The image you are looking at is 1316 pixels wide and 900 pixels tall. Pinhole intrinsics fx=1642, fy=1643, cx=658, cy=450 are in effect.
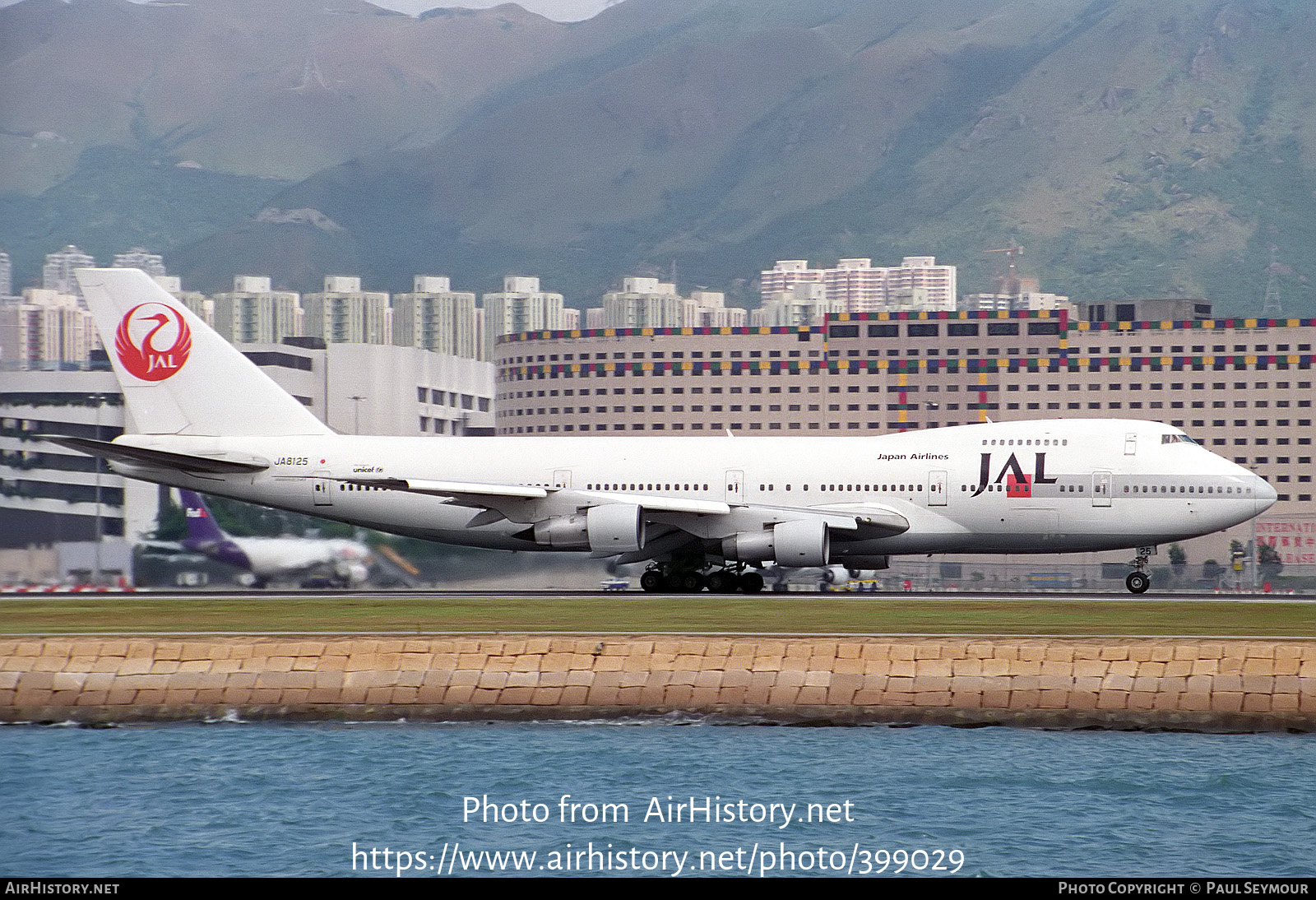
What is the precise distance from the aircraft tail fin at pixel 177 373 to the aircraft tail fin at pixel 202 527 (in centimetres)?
517

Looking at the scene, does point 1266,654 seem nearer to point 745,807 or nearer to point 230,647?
point 745,807

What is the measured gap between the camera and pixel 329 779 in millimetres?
27219

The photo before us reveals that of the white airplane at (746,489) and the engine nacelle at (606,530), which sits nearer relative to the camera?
the engine nacelle at (606,530)

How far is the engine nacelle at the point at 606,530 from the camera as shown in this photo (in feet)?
152

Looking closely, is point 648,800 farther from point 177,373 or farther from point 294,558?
point 177,373

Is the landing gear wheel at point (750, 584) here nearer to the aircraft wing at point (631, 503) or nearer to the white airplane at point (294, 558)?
the aircraft wing at point (631, 503)

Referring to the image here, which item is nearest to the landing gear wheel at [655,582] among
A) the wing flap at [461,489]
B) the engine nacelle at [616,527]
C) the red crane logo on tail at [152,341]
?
the engine nacelle at [616,527]

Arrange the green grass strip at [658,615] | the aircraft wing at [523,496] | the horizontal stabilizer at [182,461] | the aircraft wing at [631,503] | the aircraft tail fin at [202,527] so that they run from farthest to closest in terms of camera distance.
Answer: the aircraft tail fin at [202,527], the horizontal stabilizer at [182,461], the aircraft wing at [631,503], the aircraft wing at [523,496], the green grass strip at [658,615]

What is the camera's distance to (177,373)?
51844 mm

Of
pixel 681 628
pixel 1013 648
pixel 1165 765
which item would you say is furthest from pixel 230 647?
pixel 1165 765

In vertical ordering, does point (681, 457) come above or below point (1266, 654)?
above

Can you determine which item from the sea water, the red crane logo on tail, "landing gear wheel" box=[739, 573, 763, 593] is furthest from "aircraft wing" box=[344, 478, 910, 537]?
the sea water

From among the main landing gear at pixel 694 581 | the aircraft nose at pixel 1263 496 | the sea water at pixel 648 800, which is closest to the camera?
the sea water at pixel 648 800

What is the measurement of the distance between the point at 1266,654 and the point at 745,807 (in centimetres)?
1097
